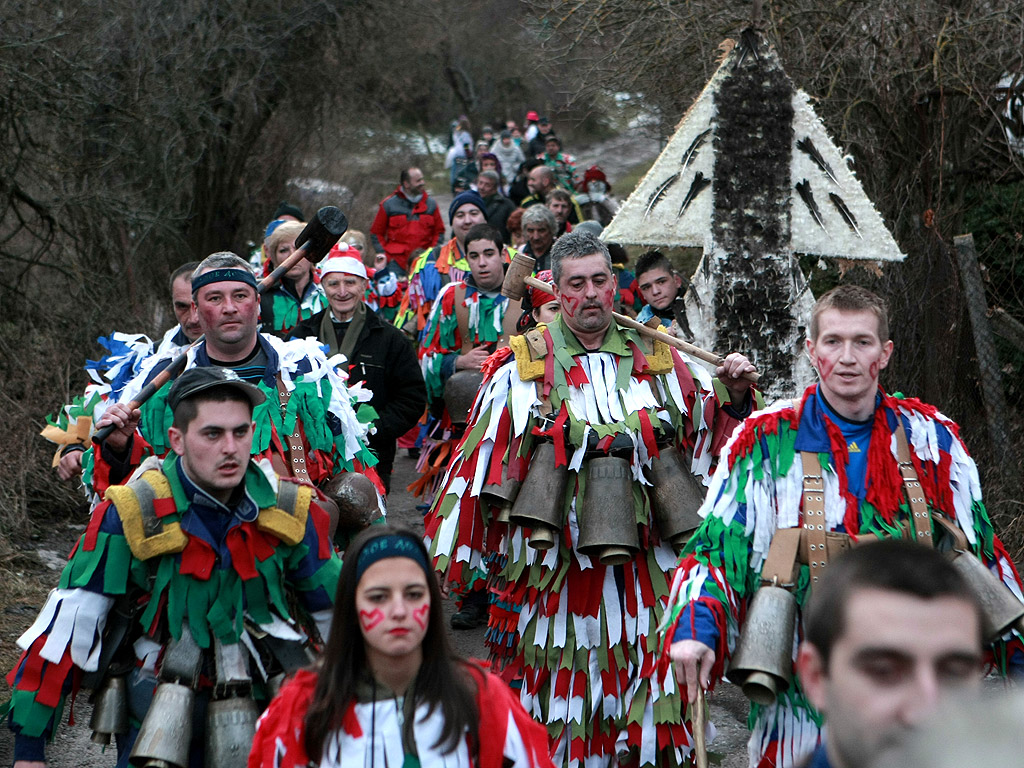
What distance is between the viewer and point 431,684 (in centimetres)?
294

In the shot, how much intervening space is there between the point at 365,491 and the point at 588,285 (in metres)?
1.08

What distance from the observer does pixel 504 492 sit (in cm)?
469

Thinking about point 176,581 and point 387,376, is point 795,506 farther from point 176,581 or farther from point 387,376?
point 387,376

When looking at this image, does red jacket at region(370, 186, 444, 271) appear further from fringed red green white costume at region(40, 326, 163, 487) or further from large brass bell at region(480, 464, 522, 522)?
large brass bell at region(480, 464, 522, 522)

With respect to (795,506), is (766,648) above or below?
below

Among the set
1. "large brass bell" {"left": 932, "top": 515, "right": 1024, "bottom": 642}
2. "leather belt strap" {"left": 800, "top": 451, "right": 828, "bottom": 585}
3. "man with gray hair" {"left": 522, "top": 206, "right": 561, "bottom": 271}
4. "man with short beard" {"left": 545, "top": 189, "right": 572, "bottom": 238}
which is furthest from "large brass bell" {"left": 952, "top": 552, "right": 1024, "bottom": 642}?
"man with short beard" {"left": 545, "top": 189, "right": 572, "bottom": 238}

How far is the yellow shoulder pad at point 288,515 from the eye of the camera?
11.4 ft

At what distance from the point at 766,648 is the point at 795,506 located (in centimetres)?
47

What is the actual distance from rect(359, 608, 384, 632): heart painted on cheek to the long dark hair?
0.04m

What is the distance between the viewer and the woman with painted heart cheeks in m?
2.88

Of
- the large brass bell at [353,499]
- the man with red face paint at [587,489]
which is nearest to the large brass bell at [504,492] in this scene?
the man with red face paint at [587,489]

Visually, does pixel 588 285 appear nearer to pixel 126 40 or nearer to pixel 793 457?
pixel 793 457

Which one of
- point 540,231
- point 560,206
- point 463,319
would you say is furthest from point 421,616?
point 560,206

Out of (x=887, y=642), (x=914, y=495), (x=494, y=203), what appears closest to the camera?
(x=887, y=642)
